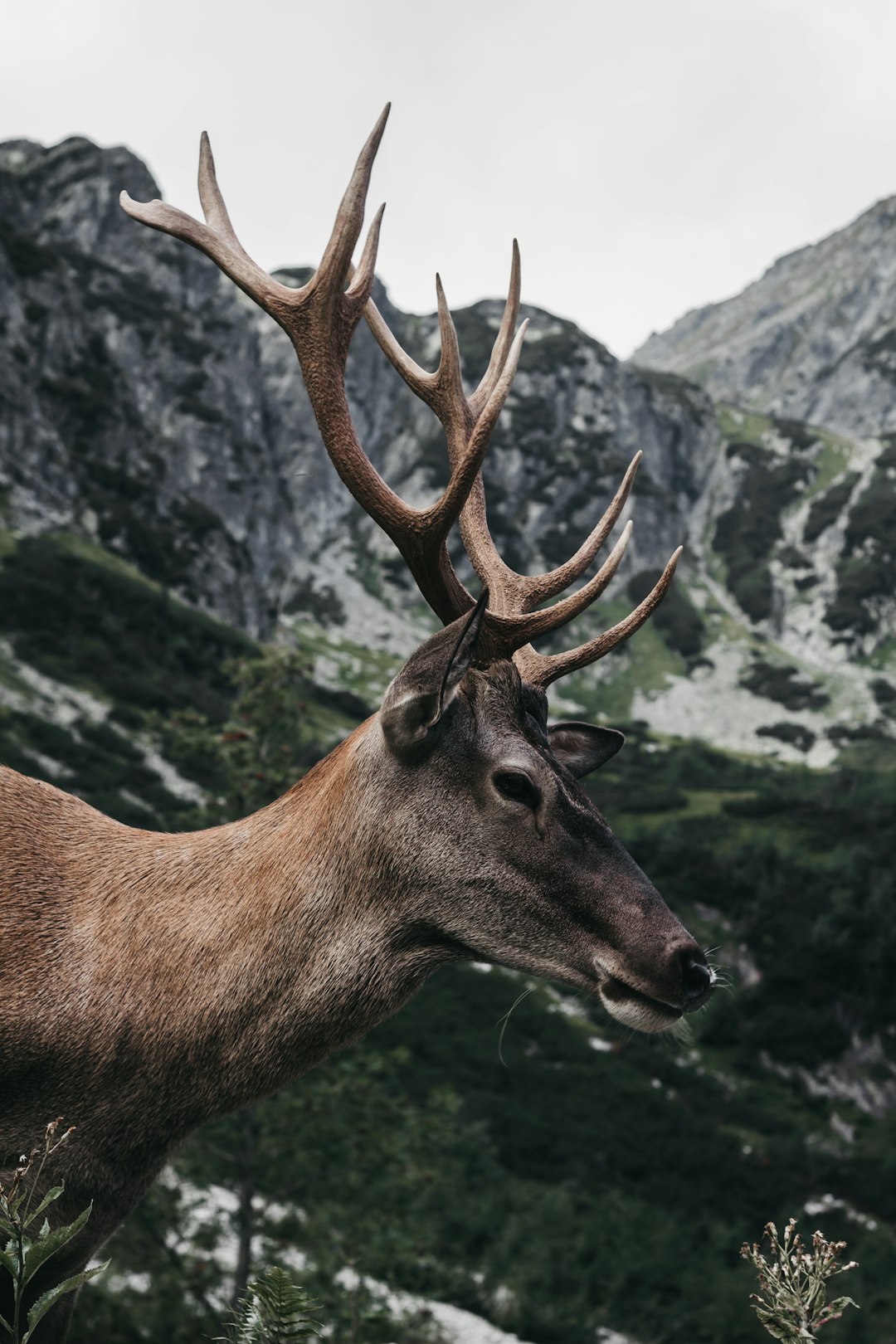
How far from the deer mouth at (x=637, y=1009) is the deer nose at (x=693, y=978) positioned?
5 centimetres

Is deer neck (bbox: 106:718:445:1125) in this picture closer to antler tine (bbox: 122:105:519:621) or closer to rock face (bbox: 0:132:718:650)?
antler tine (bbox: 122:105:519:621)

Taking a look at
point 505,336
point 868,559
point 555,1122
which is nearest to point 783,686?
point 868,559

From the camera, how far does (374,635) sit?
378ft

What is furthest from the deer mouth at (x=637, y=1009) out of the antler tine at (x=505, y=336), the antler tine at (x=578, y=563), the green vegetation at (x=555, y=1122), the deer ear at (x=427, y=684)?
the antler tine at (x=505, y=336)

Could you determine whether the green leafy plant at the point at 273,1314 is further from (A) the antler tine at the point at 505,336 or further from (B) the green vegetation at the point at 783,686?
(B) the green vegetation at the point at 783,686

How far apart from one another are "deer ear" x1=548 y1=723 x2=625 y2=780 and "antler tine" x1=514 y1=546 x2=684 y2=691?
222 millimetres

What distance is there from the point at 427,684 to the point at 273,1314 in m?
1.77

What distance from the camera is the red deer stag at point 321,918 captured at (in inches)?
125

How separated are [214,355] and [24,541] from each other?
5663cm

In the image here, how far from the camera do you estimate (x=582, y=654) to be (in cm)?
427

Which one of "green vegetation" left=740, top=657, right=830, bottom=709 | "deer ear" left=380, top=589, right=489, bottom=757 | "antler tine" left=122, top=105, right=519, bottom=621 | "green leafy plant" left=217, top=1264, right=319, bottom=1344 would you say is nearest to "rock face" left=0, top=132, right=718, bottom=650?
"green vegetation" left=740, top=657, right=830, bottom=709

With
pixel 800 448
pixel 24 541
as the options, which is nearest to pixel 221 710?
pixel 24 541

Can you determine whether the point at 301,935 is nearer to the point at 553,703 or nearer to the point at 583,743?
the point at 583,743

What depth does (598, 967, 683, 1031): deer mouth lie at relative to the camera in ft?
10.4
